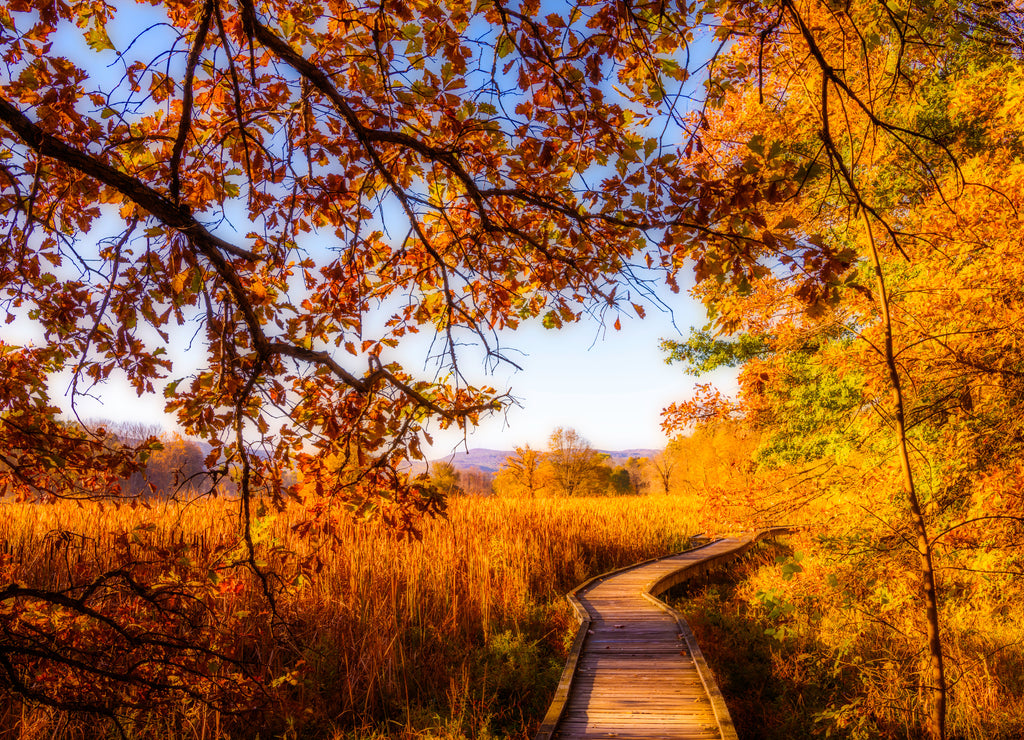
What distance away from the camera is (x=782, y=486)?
673 cm

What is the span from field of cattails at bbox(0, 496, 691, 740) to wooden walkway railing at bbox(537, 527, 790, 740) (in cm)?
49

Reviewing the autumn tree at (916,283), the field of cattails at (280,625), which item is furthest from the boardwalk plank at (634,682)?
the autumn tree at (916,283)

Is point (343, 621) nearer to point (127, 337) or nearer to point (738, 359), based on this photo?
point (127, 337)

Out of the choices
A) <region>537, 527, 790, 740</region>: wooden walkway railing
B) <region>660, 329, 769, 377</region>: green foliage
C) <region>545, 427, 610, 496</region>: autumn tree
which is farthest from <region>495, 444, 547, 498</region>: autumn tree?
<region>537, 527, 790, 740</region>: wooden walkway railing

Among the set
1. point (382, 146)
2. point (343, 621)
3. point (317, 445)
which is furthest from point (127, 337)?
point (343, 621)

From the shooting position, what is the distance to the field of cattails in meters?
2.69

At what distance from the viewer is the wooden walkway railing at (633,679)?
3891 millimetres

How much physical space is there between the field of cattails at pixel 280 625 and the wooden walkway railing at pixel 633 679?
49 centimetres

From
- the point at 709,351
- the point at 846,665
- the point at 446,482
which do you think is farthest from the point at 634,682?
the point at 709,351

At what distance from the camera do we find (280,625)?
5340mm

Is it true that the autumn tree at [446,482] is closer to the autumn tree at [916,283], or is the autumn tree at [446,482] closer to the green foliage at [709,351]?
the autumn tree at [916,283]

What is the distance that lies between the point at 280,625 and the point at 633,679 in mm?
3458

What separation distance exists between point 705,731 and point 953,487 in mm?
3810

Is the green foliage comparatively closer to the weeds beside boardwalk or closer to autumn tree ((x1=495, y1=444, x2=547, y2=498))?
the weeds beside boardwalk
